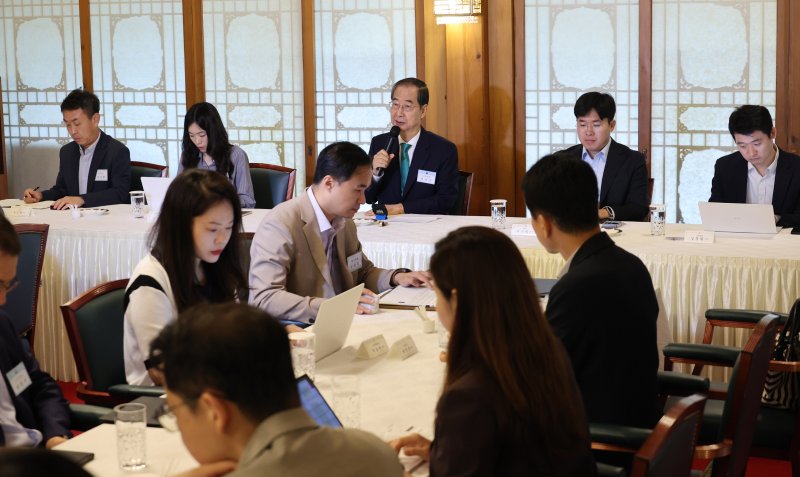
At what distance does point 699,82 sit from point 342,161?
3.82 metres

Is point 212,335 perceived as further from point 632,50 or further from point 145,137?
point 145,137

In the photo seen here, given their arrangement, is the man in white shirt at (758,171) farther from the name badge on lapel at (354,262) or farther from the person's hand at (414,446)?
the person's hand at (414,446)

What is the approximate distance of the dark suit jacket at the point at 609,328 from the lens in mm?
2438

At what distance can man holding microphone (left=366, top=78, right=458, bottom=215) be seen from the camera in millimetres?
5703

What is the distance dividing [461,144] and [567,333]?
15.2 feet

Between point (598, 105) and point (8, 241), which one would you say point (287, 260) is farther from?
point (598, 105)

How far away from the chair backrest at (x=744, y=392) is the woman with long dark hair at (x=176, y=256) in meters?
1.44

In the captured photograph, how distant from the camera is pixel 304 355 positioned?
2621 mm

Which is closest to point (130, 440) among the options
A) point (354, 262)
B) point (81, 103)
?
point (354, 262)

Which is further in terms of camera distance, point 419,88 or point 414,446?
point 419,88

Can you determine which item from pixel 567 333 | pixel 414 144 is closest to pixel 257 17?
pixel 414 144

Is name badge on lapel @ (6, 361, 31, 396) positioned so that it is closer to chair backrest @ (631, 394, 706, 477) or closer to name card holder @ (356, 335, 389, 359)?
name card holder @ (356, 335, 389, 359)

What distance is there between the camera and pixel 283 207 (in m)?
3.62

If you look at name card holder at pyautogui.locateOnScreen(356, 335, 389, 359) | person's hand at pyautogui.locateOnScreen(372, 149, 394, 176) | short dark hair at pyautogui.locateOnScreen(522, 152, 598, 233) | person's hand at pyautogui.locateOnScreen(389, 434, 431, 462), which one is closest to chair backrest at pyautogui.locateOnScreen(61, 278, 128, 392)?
name card holder at pyautogui.locateOnScreen(356, 335, 389, 359)
